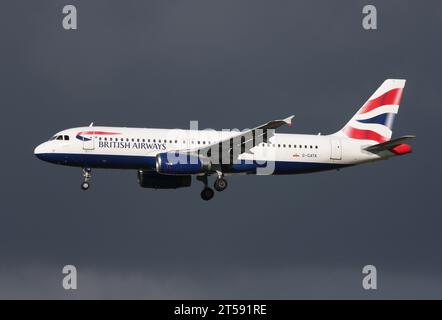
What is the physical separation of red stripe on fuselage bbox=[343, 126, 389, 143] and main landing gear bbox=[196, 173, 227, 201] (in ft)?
34.1

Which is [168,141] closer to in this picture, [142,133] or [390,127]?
[142,133]

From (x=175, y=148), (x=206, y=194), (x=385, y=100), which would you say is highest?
(x=385, y=100)

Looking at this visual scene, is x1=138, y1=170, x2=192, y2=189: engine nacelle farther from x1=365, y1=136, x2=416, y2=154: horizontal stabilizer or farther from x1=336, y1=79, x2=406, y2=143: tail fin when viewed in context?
x1=365, y1=136, x2=416, y2=154: horizontal stabilizer

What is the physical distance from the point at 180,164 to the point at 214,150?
2.68 m

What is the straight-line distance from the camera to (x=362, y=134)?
89625 millimetres

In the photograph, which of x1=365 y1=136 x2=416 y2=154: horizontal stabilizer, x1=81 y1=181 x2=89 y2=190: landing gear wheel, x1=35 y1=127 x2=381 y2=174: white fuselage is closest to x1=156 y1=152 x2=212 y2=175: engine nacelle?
x1=35 y1=127 x2=381 y2=174: white fuselage

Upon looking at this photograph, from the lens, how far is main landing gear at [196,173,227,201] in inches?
3364

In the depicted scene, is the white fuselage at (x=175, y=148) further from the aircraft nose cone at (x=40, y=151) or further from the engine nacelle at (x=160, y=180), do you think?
the engine nacelle at (x=160, y=180)

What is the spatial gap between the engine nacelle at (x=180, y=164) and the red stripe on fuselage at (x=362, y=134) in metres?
11.5

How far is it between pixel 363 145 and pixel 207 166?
11.8 metres

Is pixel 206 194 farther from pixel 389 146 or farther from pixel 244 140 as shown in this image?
pixel 389 146

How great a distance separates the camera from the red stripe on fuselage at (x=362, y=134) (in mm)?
89481

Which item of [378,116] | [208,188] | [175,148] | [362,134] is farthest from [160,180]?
[378,116]
